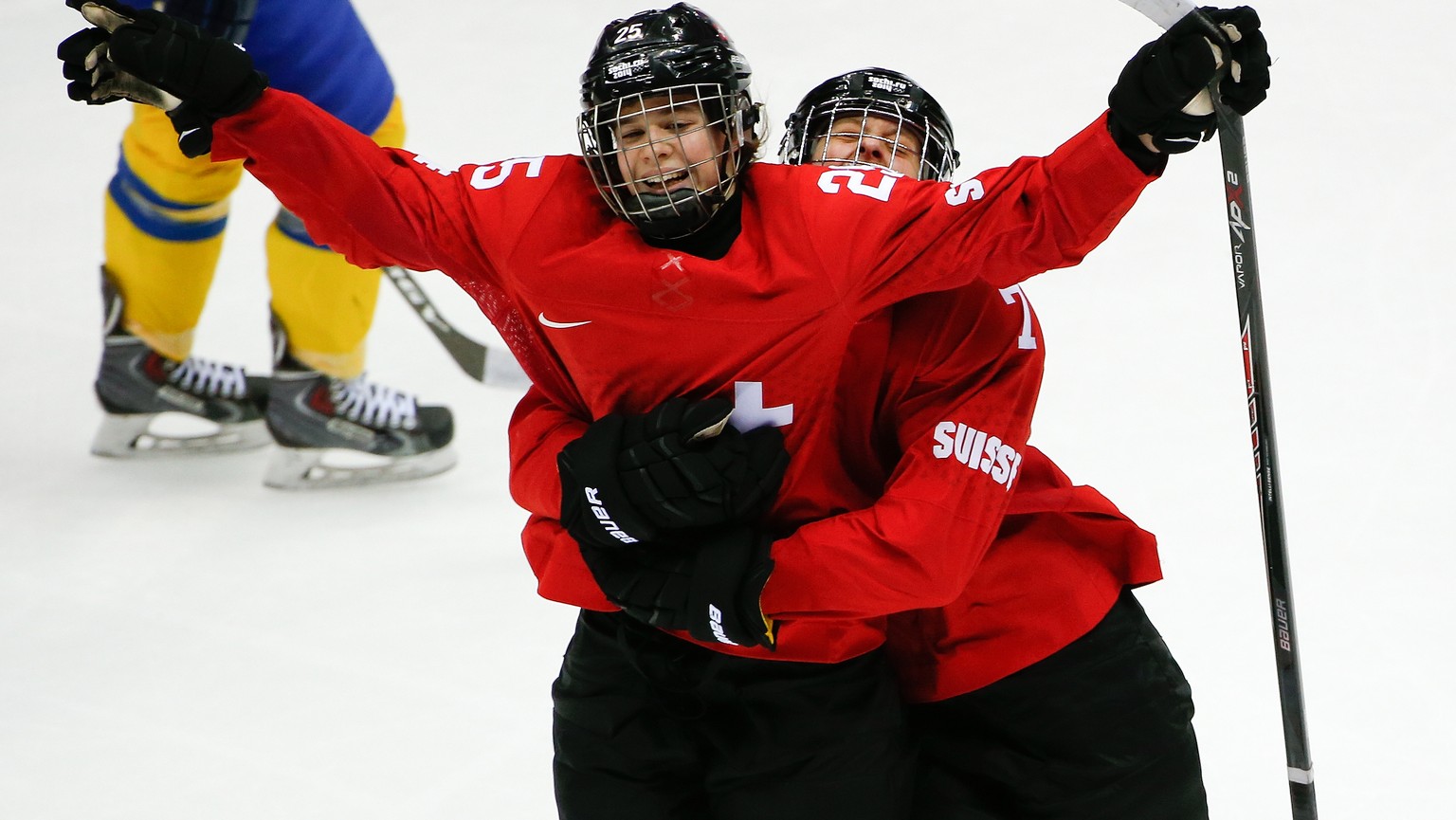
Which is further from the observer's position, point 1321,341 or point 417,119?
point 417,119

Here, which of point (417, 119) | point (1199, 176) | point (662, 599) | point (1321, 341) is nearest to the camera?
point (662, 599)

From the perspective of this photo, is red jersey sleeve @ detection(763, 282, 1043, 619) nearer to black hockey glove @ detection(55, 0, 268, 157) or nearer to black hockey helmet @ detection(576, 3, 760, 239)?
black hockey helmet @ detection(576, 3, 760, 239)

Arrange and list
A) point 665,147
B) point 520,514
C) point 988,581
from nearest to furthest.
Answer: point 665,147 < point 988,581 < point 520,514

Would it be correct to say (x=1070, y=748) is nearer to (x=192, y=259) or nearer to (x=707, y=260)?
(x=707, y=260)

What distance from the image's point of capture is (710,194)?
1512mm

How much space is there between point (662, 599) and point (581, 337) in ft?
0.87

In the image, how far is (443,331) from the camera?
375cm

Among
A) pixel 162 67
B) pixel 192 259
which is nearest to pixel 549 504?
pixel 162 67

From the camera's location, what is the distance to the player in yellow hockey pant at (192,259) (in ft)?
11.2

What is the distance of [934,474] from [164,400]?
2691mm

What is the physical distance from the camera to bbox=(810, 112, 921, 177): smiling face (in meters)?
1.83

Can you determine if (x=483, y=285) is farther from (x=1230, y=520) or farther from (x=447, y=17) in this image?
(x=447, y=17)

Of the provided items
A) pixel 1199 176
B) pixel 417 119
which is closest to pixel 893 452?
pixel 1199 176

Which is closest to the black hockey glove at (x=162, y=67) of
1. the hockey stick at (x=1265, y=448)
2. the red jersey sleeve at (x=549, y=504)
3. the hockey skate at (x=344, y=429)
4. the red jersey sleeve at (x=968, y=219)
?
the red jersey sleeve at (x=549, y=504)
